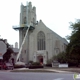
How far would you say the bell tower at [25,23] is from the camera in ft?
275

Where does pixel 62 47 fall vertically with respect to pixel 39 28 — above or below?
below

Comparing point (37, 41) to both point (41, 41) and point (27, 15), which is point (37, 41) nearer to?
point (41, 41)

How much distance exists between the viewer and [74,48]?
182 feet

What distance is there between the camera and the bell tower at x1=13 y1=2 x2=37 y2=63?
83.8 metres

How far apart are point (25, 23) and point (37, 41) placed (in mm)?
9027

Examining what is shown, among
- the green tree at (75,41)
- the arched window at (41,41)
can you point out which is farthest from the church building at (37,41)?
the green tree at (75,41)

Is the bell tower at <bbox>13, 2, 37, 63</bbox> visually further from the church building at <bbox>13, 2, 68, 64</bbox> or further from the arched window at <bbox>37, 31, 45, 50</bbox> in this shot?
the arched window at <bbox>37, 31, 45, 50</bbox>

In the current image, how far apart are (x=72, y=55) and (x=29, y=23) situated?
29.5 metres

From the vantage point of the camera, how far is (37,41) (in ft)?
268

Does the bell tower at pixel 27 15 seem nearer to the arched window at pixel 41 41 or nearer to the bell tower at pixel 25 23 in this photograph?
the bell tower at pixel 25 23

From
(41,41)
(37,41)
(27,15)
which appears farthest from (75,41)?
(27,15)

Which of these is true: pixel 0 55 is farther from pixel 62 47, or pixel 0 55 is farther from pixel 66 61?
pixel 62 47

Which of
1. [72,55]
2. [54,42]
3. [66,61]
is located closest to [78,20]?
[72,55]

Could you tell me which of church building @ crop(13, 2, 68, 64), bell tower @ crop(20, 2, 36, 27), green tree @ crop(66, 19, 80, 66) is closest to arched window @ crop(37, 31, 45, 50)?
church building @ crop(13, 2, 68, 64)
